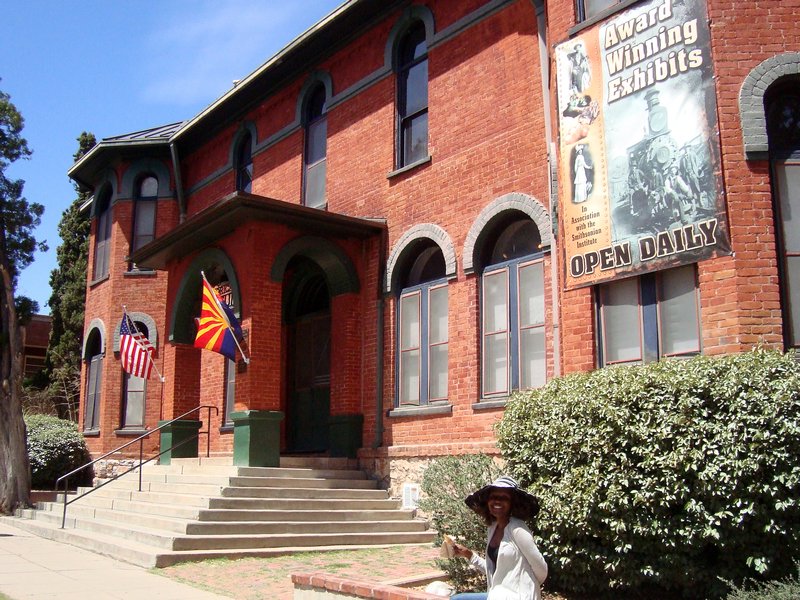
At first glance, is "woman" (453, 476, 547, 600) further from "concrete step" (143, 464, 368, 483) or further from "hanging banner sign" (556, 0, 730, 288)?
"concrete step" (143, 464, 368, 483)

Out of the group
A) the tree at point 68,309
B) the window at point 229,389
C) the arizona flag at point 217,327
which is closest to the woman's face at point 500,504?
the arizona flag at point 217,327

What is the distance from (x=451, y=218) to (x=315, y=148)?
4.84 m

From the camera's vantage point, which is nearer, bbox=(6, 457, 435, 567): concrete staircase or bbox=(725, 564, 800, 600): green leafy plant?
bbox=(725, 564, 800, 600): green leafy plant

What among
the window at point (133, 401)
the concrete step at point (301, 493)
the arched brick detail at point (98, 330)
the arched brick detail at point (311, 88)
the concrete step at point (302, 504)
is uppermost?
the arched brick detail at point (311, 88)

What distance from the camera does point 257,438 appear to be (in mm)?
13438

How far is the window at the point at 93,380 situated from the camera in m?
21.6

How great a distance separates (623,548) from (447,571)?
210 cm

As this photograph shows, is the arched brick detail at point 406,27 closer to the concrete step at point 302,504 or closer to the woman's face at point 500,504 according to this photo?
the concrete step at point 302,504

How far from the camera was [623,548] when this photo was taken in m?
7.54

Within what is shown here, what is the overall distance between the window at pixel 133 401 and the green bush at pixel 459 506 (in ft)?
42.2

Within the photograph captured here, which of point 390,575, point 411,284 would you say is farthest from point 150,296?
point 390,575

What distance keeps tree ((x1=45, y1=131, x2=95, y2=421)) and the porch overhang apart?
1287 cm

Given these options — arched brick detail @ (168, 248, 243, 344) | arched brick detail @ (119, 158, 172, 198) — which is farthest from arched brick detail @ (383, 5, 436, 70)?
arched brick detail @ (119, 158, 172, 198)

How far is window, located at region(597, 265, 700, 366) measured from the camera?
31.3ft
